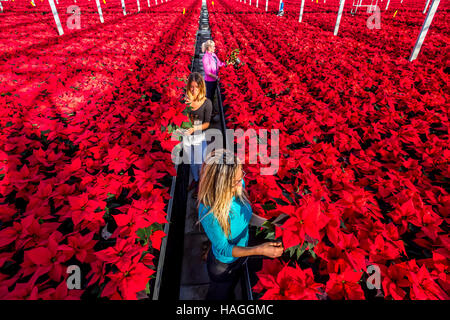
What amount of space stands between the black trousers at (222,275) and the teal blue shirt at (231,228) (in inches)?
2.6

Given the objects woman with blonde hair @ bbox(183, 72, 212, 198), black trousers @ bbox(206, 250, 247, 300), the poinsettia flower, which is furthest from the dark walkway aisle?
the poinsettia flower

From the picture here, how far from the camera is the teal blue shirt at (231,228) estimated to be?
1311mm

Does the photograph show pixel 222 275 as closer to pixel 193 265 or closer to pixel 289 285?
pixel 289 285

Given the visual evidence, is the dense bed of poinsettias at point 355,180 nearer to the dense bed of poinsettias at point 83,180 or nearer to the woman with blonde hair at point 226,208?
the woman with blonde hair at point 226,208

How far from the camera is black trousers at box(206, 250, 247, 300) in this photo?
5.08 ft

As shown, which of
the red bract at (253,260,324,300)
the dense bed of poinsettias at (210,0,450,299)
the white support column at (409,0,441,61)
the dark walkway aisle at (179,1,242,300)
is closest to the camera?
the red bract at (253,260,324,300)

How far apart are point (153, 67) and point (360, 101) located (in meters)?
4.44

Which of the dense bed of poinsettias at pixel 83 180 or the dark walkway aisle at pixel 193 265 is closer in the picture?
the dense bed of poinsettias at pixel 83 180

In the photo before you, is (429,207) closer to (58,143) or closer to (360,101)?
(360,101)

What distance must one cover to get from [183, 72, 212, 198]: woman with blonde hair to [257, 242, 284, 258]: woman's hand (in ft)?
5.61

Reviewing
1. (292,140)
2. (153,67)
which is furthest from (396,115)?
(153,67)

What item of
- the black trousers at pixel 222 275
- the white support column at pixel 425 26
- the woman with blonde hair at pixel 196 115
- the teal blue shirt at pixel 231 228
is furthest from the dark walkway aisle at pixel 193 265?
the white support column at pixel 425 26

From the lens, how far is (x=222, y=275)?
157cm

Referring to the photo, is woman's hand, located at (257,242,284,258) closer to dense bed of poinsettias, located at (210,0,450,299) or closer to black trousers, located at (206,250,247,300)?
dense bed of poinsettias, located at (210,0,450,299)
